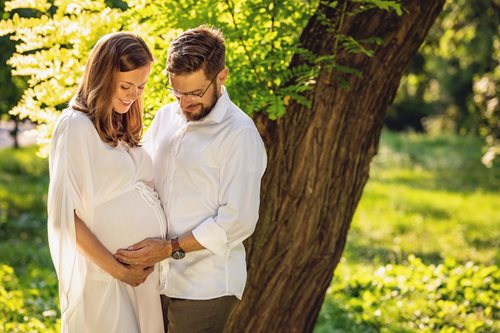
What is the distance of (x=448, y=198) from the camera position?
14.4 meters

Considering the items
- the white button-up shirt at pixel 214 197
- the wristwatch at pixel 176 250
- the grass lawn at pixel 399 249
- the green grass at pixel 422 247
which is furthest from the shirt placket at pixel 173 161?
the green grass at pixel 422 247

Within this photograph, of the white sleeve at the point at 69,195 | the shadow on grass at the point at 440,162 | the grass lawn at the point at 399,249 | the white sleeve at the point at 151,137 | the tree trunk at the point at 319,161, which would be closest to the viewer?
the white sleeve at the point at 69,195

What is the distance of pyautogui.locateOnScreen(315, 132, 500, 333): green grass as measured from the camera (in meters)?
6.86

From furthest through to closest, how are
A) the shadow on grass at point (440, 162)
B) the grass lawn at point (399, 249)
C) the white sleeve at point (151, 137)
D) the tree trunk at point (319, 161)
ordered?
the shadow on grass at point (440, 162) < the grass lawn at point (399, 249) < the tree trunk at point (319, 161) < the white sleeve at point (151, 137)

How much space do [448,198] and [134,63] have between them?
11.7m

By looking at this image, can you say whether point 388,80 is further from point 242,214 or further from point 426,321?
point 426,321

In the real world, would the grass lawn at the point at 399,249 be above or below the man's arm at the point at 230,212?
below

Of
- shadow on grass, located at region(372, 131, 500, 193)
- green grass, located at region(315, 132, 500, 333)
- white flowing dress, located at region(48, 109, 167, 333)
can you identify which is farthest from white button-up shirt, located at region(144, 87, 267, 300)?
shadow on grass, located at region(372, 131, 500, 193)

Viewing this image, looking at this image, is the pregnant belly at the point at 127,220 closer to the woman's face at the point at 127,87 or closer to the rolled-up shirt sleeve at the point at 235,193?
the rolled-up shirt sleeve at the point at 235,193

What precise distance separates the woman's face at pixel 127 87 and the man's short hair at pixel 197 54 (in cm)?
13

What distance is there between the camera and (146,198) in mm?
3596

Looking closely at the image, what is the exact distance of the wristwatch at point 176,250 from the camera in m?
3.50

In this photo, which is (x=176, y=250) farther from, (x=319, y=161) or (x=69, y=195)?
(x=319, y=161)

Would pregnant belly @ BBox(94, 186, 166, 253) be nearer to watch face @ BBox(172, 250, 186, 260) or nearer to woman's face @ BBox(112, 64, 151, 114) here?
watch face @ BBox(172, 250, 186, 260)
